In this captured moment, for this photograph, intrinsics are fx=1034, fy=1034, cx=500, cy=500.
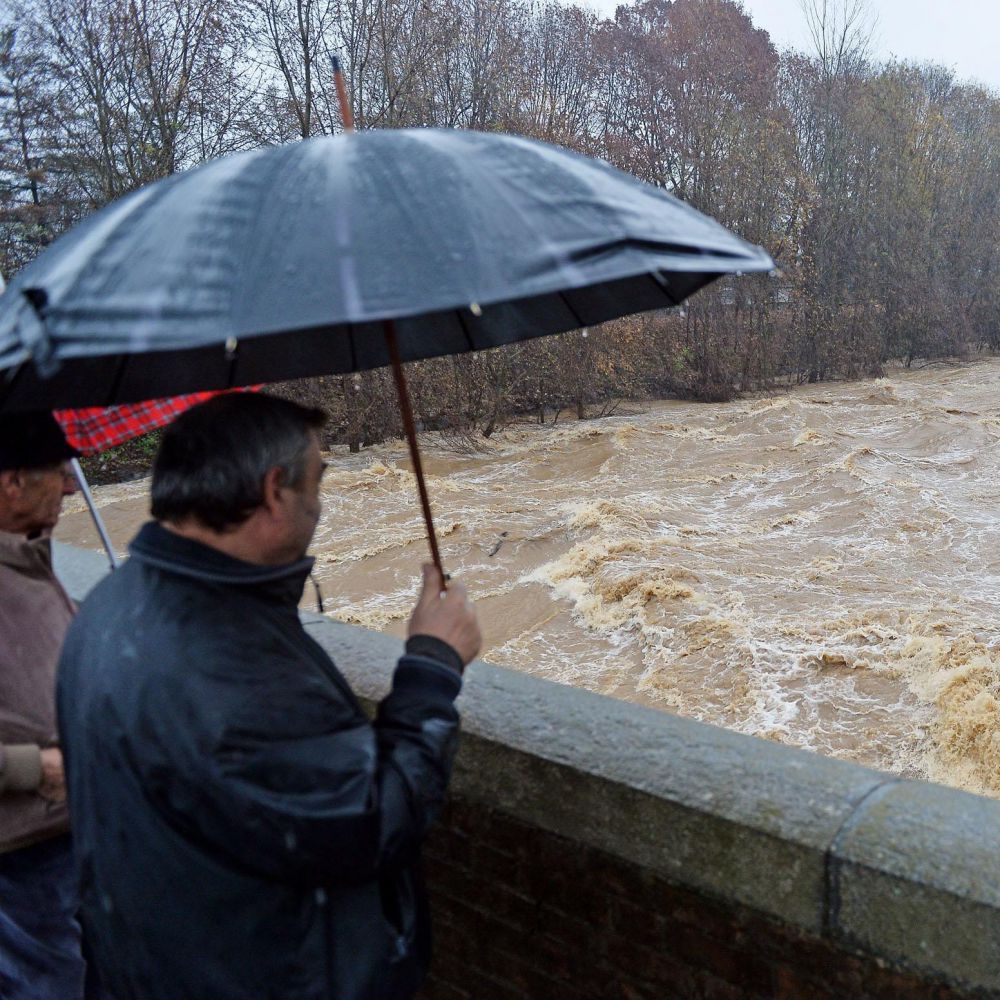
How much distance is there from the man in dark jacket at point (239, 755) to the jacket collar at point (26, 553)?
780 millimetres

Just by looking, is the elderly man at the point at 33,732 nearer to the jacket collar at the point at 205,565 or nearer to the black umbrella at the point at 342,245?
the black umbrella at the point at 342,245

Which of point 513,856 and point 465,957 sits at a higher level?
point 513,856

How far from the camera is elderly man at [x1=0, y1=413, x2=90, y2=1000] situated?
223cm

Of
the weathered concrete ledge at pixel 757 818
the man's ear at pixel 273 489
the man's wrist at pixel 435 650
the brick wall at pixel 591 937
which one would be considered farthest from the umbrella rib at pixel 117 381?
the brick wall at pixel 591 937

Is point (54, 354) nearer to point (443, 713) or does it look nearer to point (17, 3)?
point (443, 713)

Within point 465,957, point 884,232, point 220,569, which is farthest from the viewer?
point 884,232

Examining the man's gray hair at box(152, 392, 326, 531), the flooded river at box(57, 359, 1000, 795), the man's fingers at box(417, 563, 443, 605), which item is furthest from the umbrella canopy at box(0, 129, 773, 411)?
the flooded river at box(57, 359, 1000, 795)

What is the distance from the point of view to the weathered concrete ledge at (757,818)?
67.4 inches

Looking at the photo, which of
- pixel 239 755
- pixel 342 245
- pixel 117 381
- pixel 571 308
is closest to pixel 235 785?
pixel 239 755

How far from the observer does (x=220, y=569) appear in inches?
62.3

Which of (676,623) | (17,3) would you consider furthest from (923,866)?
(17,3)

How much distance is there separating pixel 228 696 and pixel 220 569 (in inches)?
8.4

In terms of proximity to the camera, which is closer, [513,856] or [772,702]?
[513,856]

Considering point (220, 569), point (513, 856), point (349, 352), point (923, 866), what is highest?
point (349, 352)
